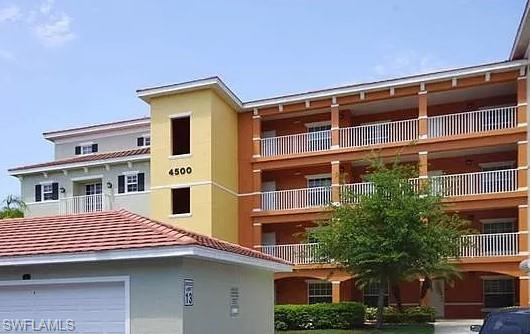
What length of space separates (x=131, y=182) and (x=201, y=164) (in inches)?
250

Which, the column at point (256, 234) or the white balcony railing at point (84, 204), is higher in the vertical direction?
the white balcony railing at point (84, 204)

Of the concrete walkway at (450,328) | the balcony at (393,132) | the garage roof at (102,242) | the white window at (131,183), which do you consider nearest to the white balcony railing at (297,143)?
the balcony at (393,132)

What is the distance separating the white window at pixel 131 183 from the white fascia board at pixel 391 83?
7.59m

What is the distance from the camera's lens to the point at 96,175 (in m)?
39.4

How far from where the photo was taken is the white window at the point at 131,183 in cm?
3834

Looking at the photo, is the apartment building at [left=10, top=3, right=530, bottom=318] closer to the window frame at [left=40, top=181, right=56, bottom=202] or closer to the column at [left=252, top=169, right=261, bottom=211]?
the column at [left=252, top=169, right=261, bottom=211]

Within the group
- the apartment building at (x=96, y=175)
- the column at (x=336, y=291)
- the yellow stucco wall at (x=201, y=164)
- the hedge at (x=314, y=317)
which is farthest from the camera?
the apartment building at (x=96, y=175)

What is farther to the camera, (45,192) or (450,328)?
(45,192)

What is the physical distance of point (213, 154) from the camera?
34000 mm

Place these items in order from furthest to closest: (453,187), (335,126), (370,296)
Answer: (370,296)
(335,126)
(453,187)

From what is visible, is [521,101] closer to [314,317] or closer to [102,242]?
[314,317]

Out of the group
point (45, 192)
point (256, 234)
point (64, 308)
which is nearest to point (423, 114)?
point (256, 234)

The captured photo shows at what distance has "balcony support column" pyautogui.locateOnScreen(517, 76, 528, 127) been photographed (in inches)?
1204

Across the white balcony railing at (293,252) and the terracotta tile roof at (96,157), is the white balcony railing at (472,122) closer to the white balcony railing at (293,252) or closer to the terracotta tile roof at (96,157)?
the white balcony railing at (293,252)
